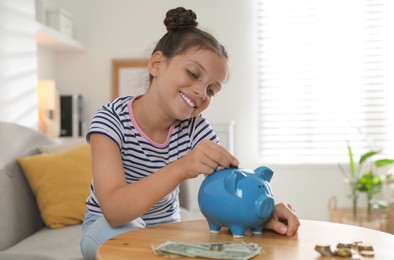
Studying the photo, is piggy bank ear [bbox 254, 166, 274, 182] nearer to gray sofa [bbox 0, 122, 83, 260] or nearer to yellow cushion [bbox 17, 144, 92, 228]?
gray sofa [bbox 0, 122, 83, 260]

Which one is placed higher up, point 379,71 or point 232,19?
point 232,19

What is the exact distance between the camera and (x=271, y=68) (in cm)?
427

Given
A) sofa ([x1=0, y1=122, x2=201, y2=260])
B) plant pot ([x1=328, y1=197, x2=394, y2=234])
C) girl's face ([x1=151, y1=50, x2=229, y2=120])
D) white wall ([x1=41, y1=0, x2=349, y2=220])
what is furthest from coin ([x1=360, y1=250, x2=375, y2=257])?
white wall ([x1=41, y1=0, x2=349, y2=220])

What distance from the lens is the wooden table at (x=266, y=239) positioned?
97 cm

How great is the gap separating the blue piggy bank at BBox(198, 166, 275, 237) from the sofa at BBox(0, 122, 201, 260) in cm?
76

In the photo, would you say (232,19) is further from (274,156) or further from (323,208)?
(323,208)

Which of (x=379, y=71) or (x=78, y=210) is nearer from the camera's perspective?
(x=78, y=210)

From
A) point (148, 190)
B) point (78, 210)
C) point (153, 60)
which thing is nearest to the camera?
point (148, 190)

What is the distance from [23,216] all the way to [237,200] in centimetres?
135

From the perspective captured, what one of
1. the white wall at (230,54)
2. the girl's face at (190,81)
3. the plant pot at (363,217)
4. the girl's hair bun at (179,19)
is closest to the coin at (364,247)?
the girl's face at (190,81)

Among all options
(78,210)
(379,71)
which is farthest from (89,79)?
(379,71)

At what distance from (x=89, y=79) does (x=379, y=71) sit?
7.92 ft

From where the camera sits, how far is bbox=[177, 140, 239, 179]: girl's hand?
1.12 m

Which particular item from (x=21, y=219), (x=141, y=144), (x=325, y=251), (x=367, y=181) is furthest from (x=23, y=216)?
(x=367, y=181)
